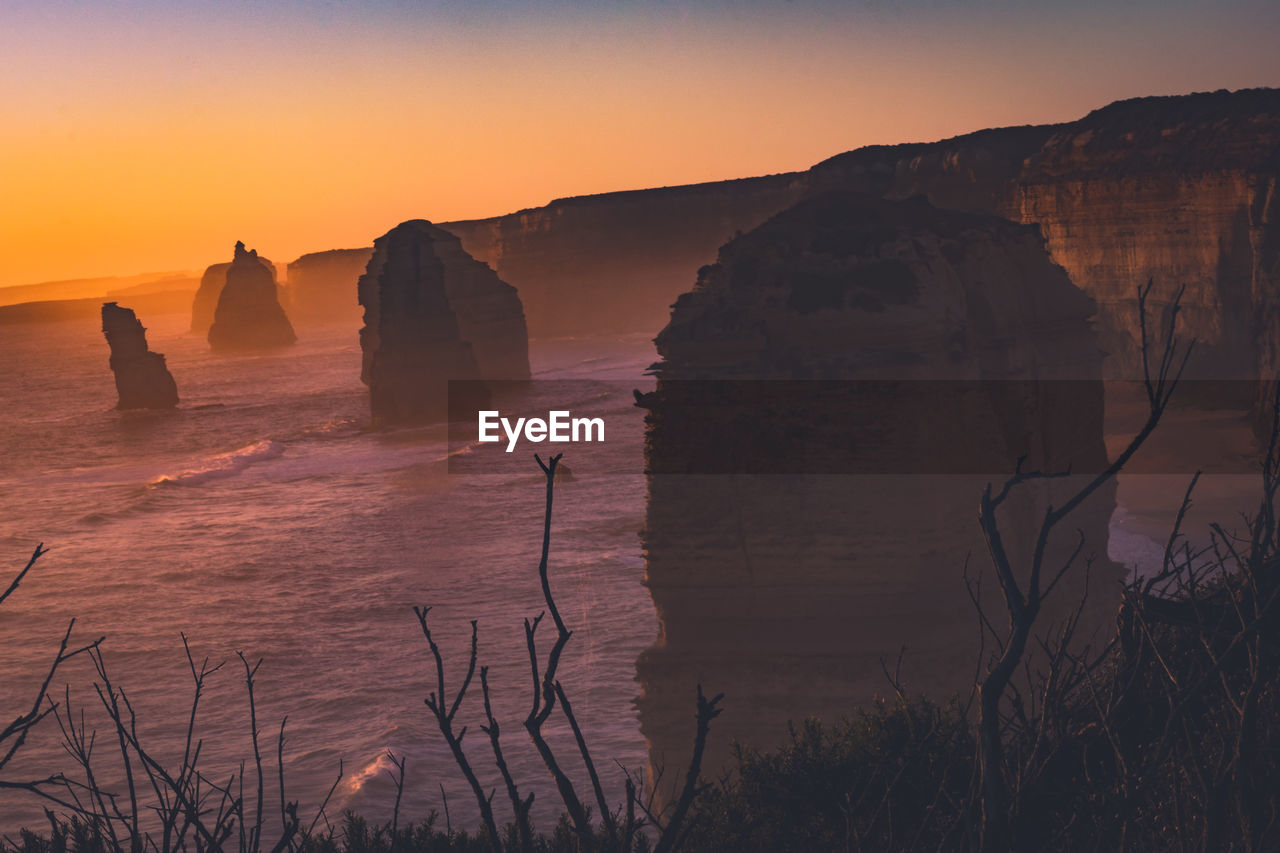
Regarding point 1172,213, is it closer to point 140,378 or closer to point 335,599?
point 335,599

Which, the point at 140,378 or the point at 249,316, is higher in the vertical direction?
the point at 249,316

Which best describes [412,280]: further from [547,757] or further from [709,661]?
[547,757]

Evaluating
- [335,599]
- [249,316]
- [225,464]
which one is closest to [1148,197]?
[335,599]

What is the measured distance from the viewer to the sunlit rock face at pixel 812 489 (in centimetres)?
1399

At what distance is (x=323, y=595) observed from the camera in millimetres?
32000

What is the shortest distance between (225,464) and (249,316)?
362 ft

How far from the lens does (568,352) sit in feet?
445

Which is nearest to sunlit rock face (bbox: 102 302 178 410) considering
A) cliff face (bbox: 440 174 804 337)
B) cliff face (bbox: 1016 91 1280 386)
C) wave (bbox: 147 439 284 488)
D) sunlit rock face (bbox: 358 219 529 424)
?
sunlit rock face (bbox: 358 219 529 424)

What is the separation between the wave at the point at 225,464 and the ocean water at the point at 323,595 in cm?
27

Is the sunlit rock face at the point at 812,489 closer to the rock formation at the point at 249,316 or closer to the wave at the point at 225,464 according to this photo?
the wave at the point at 225,464

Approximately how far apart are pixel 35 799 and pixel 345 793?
222 inches

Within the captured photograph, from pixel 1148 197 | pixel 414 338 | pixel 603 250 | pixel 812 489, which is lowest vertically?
pixel 812 489

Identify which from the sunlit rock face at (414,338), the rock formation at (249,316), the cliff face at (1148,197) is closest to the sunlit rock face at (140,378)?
the sunlit rock face at (414,338)

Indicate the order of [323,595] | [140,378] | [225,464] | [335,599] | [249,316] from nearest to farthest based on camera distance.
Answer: [335,599]
[323,595]
[225,464]
[140,378]
[249,316]
